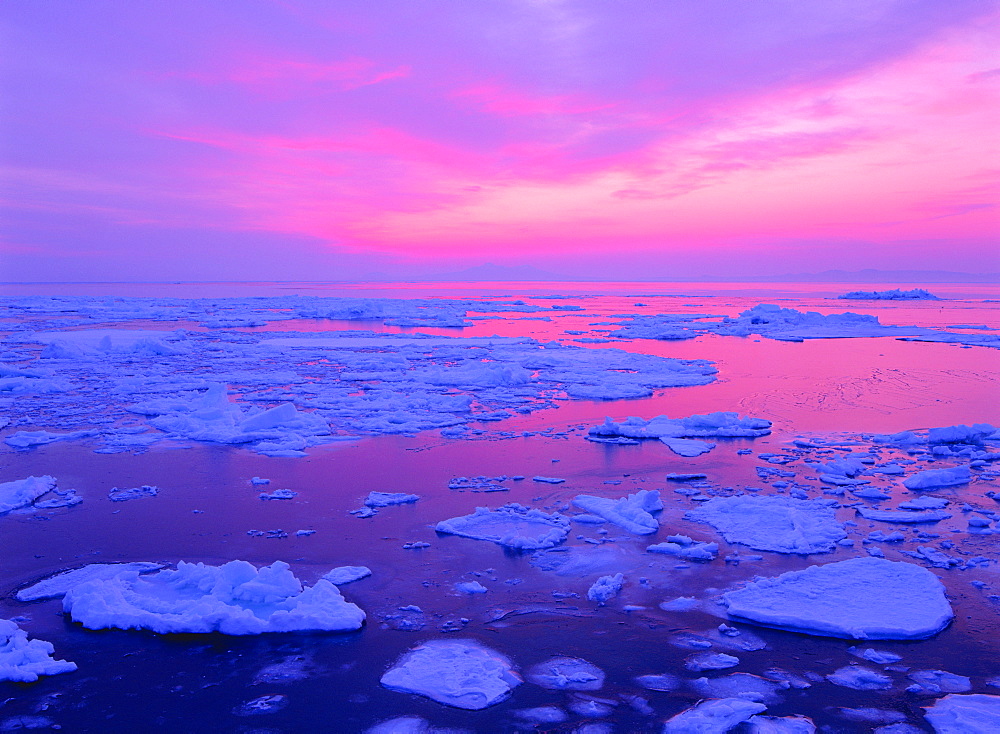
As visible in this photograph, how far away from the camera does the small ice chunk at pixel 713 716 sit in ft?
10.7

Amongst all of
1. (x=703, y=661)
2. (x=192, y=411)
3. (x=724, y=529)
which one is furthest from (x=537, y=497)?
(x=192, y=411)

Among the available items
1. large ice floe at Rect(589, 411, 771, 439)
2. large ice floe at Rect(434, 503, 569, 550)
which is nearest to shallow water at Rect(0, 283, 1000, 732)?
large ice floe at Rect(434, 503, 569, 550)

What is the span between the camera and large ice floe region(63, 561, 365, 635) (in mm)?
4195

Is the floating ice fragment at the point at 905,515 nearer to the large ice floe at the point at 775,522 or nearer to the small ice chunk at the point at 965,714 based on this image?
the large ice floe at the point at 775,522

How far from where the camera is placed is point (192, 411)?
10180 millimetres

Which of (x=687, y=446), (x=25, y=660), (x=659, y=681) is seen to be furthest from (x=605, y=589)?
(x=687, y=446)

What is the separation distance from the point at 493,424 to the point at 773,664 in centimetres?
644

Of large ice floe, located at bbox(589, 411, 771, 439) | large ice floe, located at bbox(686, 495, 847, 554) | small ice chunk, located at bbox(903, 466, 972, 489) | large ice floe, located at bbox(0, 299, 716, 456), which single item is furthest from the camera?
large ice floe, located at bbox(0, 299, 716, 456)

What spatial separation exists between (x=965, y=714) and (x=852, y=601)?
114cm

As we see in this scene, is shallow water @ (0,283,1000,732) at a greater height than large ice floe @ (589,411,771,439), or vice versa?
large ice floe @ (589,411,771,439)

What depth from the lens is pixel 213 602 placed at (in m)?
4.36

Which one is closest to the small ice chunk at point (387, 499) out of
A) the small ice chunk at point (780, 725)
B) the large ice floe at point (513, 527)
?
the large ice floe at point (513, 527)

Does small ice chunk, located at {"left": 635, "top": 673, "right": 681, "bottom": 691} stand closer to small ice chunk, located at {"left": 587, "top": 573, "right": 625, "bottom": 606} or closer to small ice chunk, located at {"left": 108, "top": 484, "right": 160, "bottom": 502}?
small ice chunk, located at {"left": 587, "top": 573, "right": 625, "bottom": 606}

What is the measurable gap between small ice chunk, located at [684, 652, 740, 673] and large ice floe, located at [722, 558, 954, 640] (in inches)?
19.9
